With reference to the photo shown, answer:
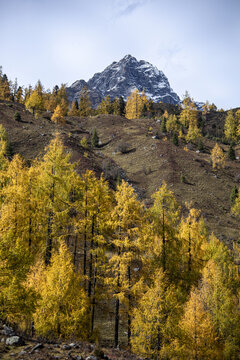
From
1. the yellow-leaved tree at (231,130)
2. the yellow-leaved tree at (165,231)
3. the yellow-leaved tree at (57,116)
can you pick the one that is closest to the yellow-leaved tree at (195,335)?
the yellow-leaved tree at (165,231)

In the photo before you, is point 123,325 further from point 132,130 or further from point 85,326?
point 132,130

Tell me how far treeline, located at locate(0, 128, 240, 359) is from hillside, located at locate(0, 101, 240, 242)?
25.2 meters

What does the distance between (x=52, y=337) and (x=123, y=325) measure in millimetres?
12890

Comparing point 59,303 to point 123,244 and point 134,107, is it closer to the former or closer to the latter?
point 123,244

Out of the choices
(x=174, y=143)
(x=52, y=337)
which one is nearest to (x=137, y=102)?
(x=174, y=143)

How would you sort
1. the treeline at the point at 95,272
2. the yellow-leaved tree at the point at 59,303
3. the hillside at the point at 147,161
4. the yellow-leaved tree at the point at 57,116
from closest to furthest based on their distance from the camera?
the treeline at the point at 95,272
the yellow-leaved tree at the point at 59,303
the hillside at the point at 147,161
the yellow-leaved tree at the point at 57,116

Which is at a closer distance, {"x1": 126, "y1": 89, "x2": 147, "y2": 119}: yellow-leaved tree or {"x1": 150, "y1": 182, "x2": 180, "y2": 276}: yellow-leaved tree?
{"x1": 150, "y1": 182, "x2": 180, "y2": 276}: yellow-leaved tree

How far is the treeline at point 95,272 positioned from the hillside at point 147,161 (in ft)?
82.7

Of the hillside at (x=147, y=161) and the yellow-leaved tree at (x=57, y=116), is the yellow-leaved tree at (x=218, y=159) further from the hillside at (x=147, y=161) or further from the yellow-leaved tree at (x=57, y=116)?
the yellow-leaved tree at (x=57, y=116)

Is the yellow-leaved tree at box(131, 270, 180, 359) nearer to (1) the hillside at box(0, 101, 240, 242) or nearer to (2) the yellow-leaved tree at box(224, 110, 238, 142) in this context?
(1) the hillside at box(0, 101, 240, 242)

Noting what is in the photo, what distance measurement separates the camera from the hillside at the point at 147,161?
50688 millimetres

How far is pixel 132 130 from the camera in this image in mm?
82438

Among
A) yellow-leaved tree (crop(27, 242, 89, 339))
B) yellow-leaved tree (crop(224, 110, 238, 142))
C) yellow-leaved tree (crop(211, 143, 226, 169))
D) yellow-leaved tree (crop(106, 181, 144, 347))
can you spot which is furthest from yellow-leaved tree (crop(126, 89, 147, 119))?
yellow-leaved tree (crop(27, 242, 89, 339))

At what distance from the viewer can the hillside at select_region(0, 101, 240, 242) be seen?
50688 mm
